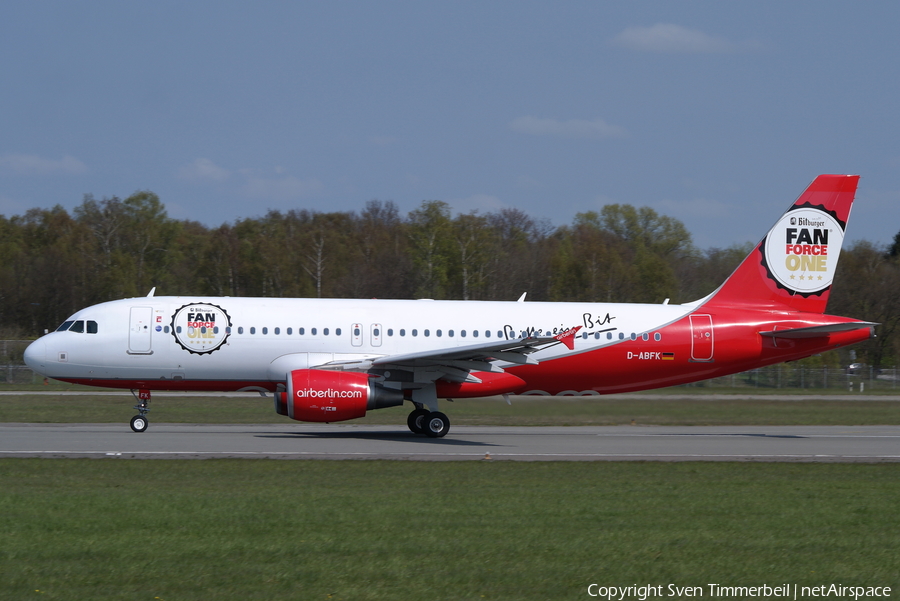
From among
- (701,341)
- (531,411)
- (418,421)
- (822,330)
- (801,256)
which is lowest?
(418,421)

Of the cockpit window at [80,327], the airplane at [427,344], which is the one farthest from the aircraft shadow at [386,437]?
the cockpit window at [80,327]

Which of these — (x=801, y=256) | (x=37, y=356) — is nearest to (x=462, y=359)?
(x=37, y=356)

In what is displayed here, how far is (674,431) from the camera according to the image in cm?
2619

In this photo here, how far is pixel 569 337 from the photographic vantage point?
22344 millimetres

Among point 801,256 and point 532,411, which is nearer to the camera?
point 532,411

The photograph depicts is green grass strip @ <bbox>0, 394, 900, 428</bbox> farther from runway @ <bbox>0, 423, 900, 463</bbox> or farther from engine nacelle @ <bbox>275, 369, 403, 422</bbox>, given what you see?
engine nacelle @ <bbox>275, 369, 403, 422</bbox>

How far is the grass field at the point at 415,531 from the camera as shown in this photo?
26.6 feet

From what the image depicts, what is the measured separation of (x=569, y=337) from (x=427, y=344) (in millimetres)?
3549

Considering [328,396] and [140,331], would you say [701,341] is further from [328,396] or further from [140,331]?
[140,331]

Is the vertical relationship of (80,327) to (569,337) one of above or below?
above

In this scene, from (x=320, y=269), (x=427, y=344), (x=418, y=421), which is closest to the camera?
(x=418, y=421)

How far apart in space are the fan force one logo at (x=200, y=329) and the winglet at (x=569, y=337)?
8.05 m

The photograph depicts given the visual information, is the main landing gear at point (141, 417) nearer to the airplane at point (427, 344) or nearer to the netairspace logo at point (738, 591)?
the airplane at point (427, 344)

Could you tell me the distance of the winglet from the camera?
2153 centimetres
